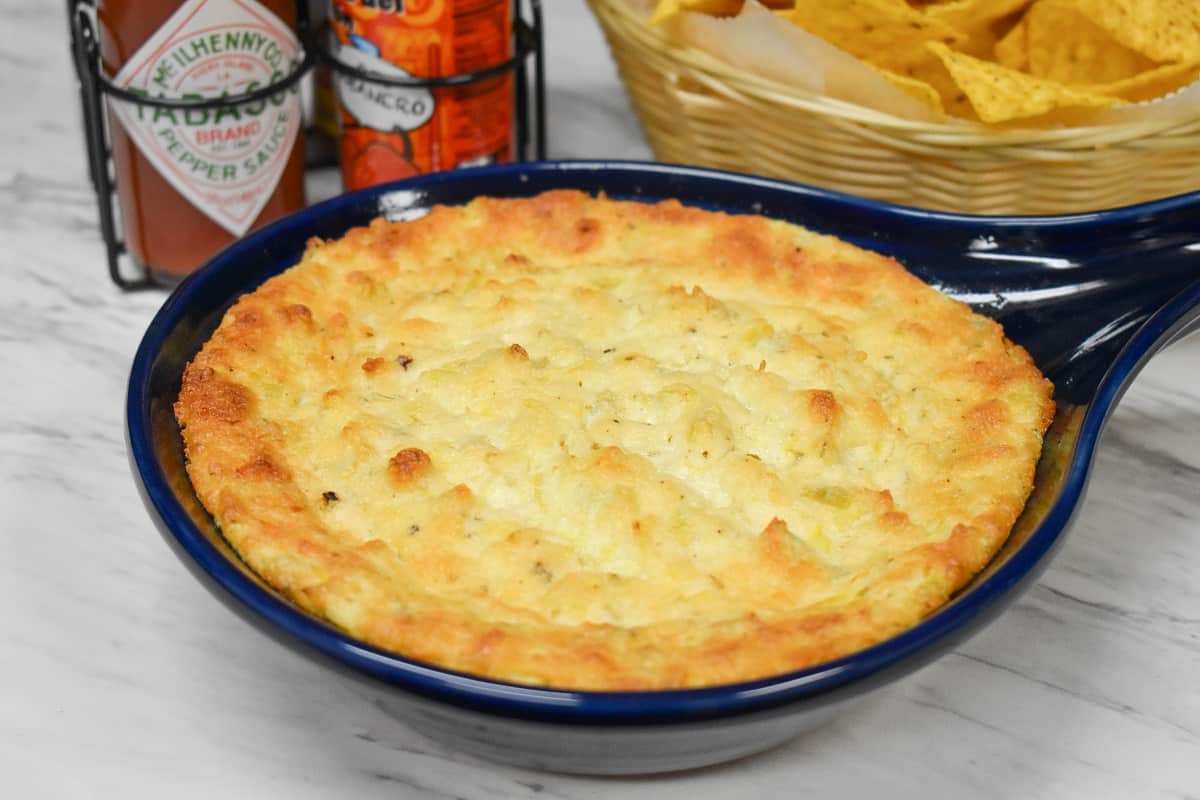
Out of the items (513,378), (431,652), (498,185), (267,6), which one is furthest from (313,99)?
(431,652)

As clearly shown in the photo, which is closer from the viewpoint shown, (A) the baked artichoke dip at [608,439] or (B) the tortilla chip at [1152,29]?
(A) the baked artichoke dip at [608,439]

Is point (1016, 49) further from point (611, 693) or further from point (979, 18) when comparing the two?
point (611, 693)

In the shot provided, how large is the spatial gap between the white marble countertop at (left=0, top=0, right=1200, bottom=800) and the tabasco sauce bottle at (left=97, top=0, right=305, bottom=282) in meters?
0.23

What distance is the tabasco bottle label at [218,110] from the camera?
1.81 metres

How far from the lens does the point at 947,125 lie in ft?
5.80

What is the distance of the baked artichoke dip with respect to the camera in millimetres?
1153

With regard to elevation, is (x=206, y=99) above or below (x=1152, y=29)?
below

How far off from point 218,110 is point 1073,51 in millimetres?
1103

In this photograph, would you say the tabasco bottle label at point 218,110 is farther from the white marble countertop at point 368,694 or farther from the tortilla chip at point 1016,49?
the tortilla chip at point 1016,49

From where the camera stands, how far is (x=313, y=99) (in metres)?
2.35

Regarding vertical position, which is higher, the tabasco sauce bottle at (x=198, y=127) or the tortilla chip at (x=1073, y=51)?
the tortilla chip at (x=1073, y=51)

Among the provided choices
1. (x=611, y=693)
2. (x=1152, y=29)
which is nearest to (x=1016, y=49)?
(x=1152, y=29)

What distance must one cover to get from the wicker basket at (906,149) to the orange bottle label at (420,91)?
0.65 ft

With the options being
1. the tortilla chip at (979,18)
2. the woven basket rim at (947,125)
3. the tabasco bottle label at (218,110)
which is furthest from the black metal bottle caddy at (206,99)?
the tortilla chip at (979,18)
